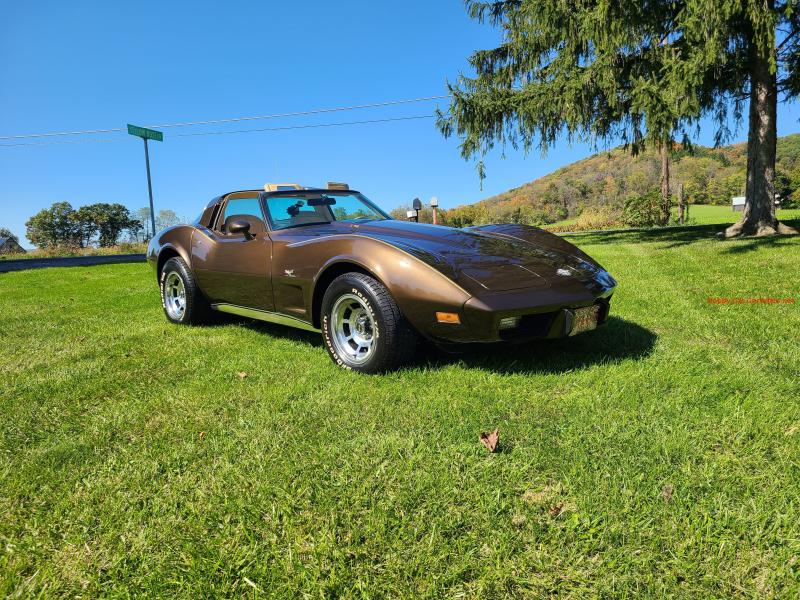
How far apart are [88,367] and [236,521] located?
2.52 meters

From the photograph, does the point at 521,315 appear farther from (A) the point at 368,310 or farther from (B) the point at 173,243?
(B) the point at 173,243

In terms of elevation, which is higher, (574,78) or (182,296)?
(574,78)

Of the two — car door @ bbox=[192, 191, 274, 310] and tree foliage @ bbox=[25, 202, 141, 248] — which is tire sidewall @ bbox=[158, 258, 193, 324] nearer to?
car door @ bbox=[192, 191, 274, 310]

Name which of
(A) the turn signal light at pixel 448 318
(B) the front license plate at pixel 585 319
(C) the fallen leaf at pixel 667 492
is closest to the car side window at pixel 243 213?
(A) the turn signal light at pixel 448 318

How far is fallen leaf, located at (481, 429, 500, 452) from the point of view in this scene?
85.7 inches

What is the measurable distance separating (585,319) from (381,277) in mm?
1290

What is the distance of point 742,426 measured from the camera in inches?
89.0

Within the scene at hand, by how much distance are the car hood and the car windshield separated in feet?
1.35

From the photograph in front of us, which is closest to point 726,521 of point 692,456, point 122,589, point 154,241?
point 692,456

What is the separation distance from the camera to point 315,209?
14.4 feet

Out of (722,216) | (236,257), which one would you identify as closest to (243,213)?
(236,257)

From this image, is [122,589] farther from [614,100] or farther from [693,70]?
[614,100]

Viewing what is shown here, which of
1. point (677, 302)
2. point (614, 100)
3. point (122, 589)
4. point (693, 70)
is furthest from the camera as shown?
point (614, 100)

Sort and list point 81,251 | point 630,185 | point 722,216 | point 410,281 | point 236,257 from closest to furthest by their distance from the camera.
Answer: point 410,281 < point 236,257 < point 81,251 < point 722,216 < point 630,185
